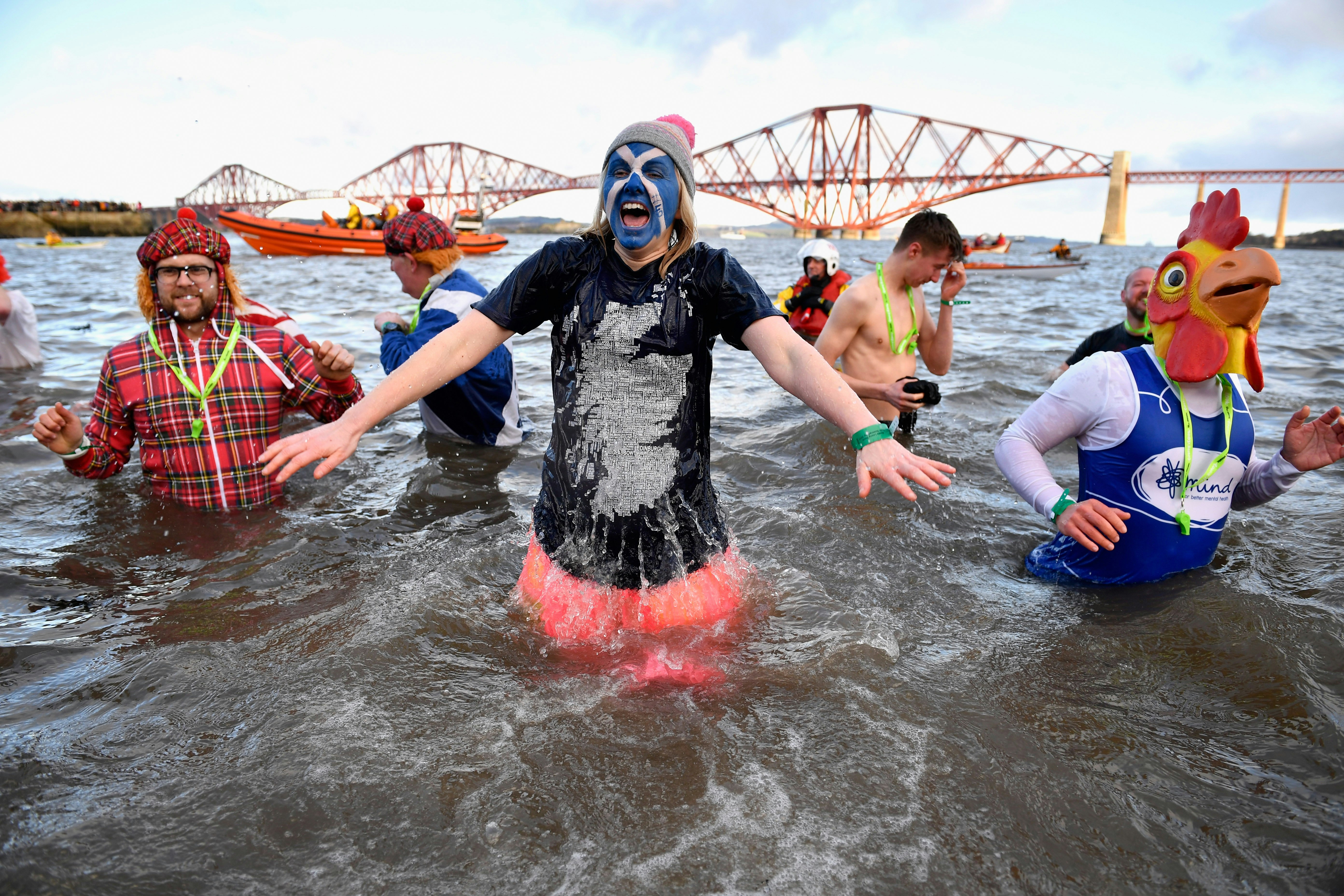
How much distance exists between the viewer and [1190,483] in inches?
122

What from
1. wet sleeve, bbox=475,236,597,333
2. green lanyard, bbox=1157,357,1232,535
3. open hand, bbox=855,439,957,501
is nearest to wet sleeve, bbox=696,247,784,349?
wet sleeve, bbox=475,236,597,333

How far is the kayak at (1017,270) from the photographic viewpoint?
27.8m

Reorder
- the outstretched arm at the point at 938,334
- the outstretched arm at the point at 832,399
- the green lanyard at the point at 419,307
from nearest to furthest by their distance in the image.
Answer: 1. the outstretched arm at the point at 832,399
2. the green lanyard at the point at 419,307
3. the outstretched arm at the point at 938,334

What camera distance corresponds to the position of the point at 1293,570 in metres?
3.73

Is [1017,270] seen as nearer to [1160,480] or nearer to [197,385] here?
[1160,480]

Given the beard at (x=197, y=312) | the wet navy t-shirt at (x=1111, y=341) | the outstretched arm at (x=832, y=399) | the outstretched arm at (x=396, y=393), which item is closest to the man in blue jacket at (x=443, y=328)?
the beard at (x=197, y=312)

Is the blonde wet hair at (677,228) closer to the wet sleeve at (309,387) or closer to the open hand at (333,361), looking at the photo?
the open hand at (333,361)

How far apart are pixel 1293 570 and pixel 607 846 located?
140 inches

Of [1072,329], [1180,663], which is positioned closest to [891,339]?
[1180,663]

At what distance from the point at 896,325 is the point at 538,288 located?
373 centimetres

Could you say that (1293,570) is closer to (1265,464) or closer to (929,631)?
(1265,464)

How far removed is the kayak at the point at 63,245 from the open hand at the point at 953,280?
151ft

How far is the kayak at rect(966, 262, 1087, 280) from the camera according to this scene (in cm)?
2783

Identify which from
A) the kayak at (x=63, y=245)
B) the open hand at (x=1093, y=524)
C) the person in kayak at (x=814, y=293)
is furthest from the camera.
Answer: the kayak at (x=63, y=245)
